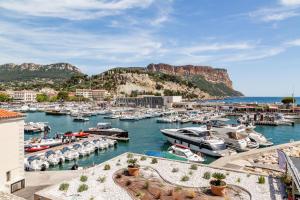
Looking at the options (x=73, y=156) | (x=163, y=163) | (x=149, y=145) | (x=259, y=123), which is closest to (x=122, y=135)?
(x=149, y=145)

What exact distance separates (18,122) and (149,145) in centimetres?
3384

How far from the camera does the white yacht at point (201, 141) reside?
4119 cm

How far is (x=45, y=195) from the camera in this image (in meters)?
15.4

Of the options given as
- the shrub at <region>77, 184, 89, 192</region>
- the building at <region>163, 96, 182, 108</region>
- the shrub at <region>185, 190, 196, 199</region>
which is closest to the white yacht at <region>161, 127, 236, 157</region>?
the shrub at <region>185, 190, 196, 199</region>

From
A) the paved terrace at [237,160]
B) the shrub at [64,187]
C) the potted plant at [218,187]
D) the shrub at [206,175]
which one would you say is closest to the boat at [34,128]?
the paved terrace at [237,160]

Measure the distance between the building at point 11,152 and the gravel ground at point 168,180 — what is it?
4.28 metres

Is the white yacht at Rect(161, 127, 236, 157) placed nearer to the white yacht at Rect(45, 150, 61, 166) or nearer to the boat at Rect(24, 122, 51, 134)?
the white yacht at Rect(45, 150, 61, 166)

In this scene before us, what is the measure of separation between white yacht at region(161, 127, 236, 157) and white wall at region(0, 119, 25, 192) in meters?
27.8

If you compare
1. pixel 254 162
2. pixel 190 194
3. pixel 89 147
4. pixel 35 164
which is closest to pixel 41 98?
pixel 89 147

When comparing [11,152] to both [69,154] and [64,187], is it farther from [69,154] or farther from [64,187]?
[69,154]

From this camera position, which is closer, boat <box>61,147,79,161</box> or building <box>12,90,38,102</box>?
boat <box>61,147,79,161</box>

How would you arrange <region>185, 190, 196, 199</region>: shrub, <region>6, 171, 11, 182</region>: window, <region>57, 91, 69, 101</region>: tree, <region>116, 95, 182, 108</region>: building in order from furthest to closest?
<region>57, 91, 69, 101</region>: tree → <region>116, 95, 182, 108</region>: building → <region>6, 171, 11, 182</region>: window → <region>185, 190, 196, 199</region>: shrub

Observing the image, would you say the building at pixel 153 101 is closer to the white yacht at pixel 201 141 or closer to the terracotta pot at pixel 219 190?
the white yacht at pixel 201 141

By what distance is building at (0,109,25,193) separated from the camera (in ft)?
60.1
